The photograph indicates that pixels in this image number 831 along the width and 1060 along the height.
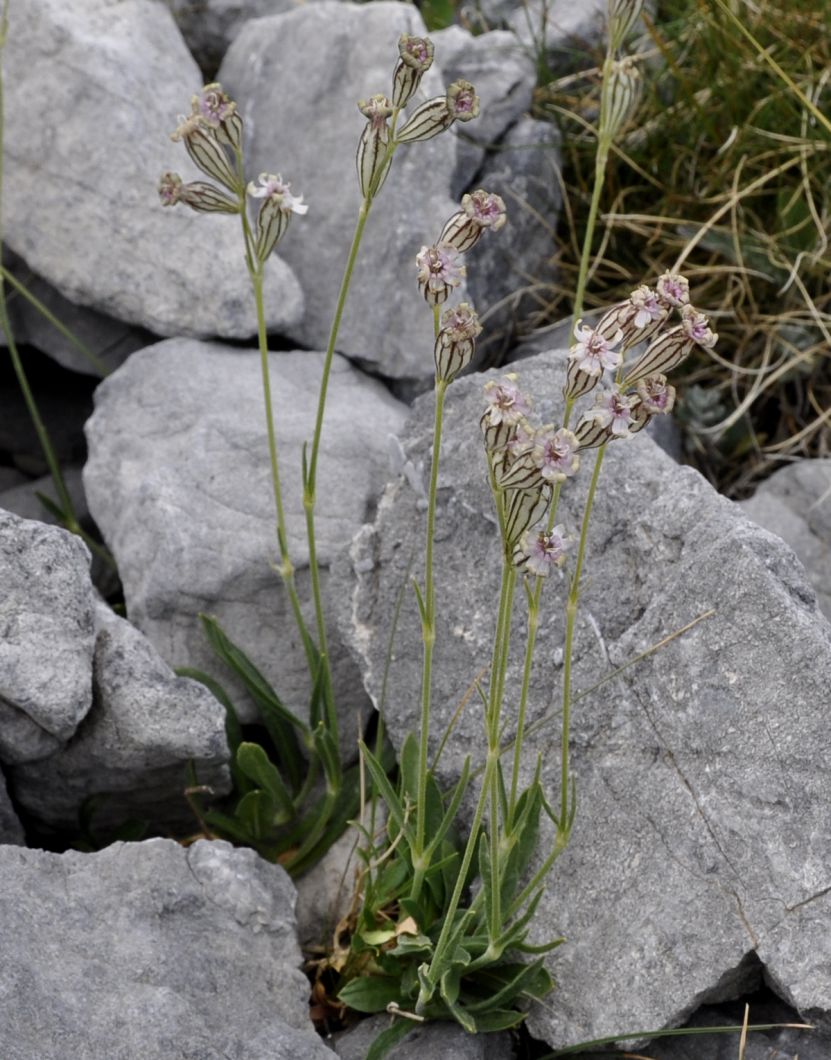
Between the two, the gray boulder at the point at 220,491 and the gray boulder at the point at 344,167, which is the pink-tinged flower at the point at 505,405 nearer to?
the gray boulder at the point at 220,491

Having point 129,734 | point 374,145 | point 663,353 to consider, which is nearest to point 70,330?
point 129,734

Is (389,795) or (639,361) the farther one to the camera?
(389,795)

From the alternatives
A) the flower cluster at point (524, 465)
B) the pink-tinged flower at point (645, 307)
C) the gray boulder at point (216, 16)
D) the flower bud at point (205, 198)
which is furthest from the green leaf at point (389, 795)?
the gray boulder at point (216, 16)

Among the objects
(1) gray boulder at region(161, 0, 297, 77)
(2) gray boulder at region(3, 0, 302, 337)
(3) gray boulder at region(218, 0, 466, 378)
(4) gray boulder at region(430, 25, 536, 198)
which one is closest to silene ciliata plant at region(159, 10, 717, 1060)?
(3) gray boulder at region(218, 0, 466, 378)

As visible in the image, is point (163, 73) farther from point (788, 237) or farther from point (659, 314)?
point (659, 314)

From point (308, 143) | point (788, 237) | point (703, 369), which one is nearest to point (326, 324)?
point (308, 143)

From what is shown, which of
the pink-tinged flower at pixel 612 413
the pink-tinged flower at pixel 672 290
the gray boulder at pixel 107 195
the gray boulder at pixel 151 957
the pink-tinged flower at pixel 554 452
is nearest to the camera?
the pink-tinged flower at pixel 554 452

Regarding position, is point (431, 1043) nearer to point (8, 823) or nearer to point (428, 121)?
point (8, 823)
